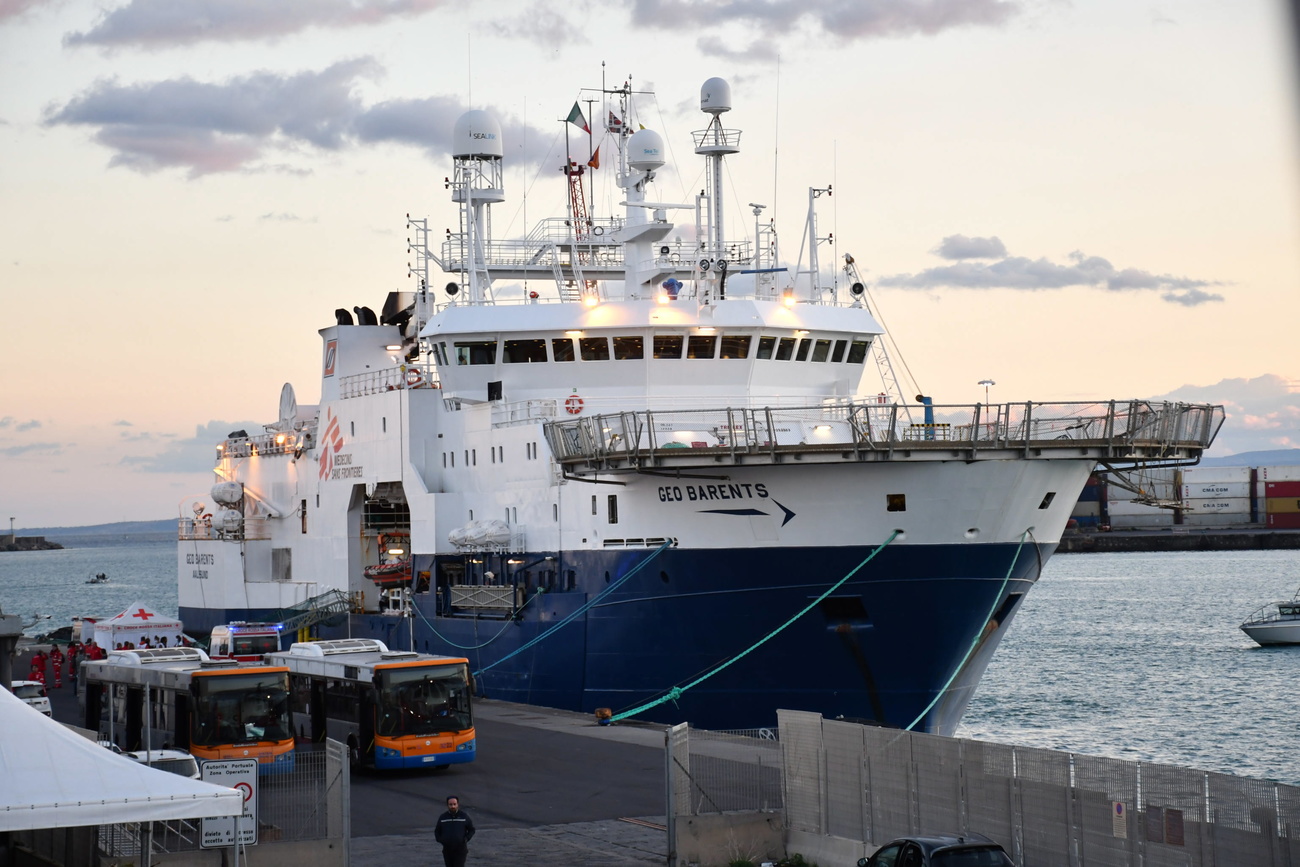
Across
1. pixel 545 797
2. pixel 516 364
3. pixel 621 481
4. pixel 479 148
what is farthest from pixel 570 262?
pixel 545 797

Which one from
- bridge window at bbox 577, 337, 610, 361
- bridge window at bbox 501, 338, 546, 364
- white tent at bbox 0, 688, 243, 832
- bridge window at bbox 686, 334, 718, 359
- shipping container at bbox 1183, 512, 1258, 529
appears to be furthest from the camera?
shipping container at bbox 1183, 512, 1258, 529

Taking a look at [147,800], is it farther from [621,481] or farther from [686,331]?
[686,331]

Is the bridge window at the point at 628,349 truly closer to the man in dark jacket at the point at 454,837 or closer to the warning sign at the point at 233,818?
the warning sign at the point at 233,818

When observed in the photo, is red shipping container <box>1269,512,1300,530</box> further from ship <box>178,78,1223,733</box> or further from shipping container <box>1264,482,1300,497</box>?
ship <box>178,78,1223,733</box>

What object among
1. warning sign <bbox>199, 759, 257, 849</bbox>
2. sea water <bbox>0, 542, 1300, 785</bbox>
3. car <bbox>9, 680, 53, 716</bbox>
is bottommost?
sea water <bbox>0, 542, 1300, 785</bbox>

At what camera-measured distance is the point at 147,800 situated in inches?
537

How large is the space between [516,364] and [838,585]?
9.85 meters

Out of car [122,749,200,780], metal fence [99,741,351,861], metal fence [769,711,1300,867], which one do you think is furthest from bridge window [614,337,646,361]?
car [122,749,200,780]

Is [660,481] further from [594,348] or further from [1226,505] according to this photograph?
[1226,505]

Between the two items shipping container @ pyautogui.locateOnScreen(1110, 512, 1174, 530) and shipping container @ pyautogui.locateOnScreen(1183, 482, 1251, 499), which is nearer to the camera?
shipping container @ pyautogui.locateOnScreen(1183, 482, 1251, 499)

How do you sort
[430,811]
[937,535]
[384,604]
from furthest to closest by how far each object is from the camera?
1. [384,604]
2. [937,535]
3. [430,811]

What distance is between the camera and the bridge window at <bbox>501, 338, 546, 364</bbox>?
3086 centimetres

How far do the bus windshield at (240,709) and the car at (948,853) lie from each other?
37.8 ft

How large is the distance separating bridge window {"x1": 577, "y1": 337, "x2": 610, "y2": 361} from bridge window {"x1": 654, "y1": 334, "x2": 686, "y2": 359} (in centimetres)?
102
